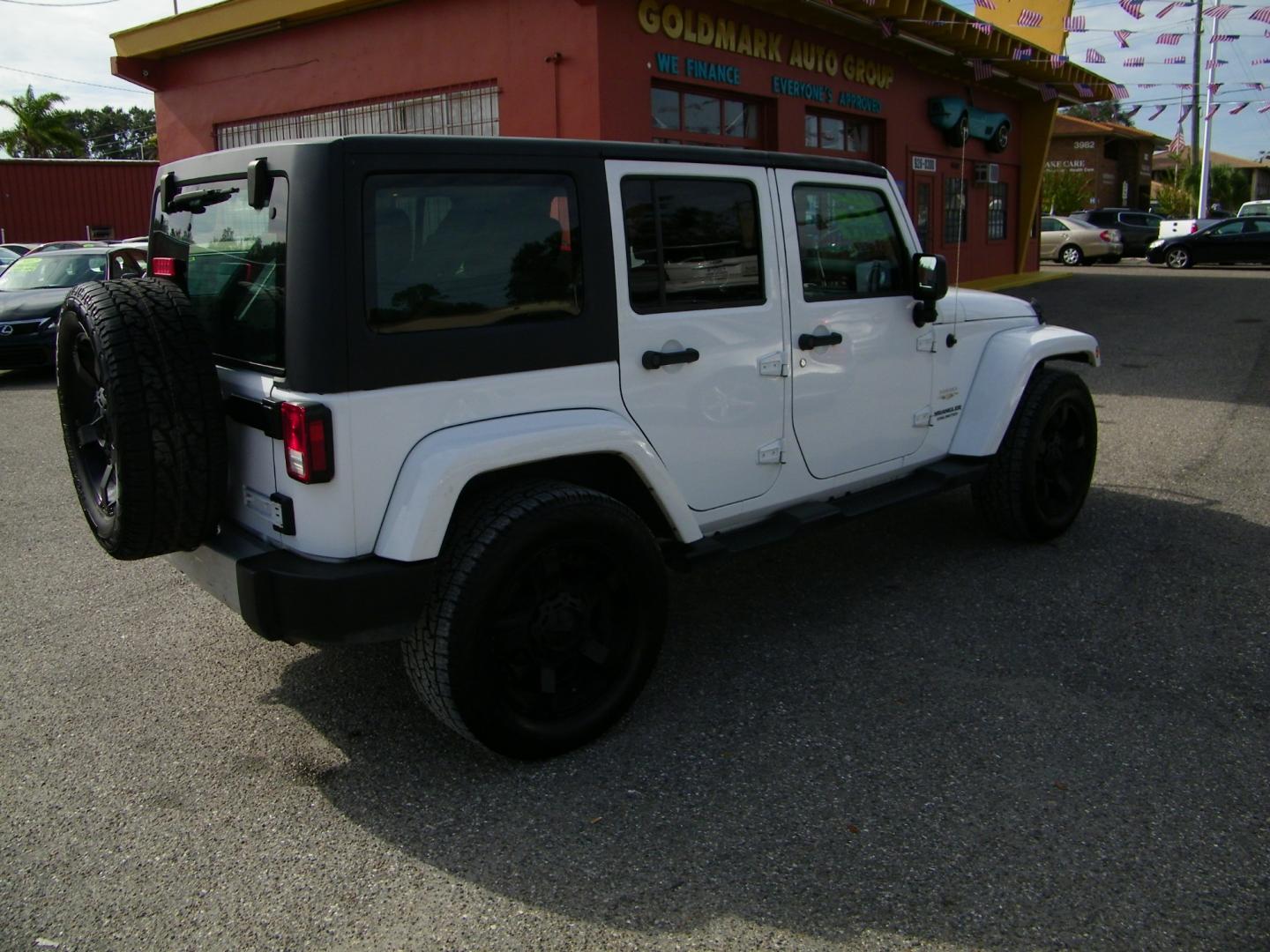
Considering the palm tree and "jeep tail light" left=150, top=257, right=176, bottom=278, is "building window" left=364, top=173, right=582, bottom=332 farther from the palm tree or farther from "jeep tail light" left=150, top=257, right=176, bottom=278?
the palm tree

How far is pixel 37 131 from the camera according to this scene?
44656 mm

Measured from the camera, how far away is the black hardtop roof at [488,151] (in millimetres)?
2938

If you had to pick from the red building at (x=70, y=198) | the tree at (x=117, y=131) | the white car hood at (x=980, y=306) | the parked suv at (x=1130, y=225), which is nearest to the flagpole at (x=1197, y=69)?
the parked suv at (x=1130, y=225)

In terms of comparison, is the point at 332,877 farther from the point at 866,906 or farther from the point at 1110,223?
the point at 1110,223

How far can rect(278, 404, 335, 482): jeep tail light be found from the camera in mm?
2871

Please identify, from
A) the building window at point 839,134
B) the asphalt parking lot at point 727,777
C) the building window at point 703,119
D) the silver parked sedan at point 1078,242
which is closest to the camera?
the asphalt parking lot at point 727,777

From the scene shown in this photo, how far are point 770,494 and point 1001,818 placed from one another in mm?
1523

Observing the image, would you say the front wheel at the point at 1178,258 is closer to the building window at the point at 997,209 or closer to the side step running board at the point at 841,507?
the building window at the point at 997,209

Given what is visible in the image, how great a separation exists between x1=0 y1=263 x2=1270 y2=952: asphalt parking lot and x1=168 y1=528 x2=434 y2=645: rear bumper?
1.85 feet

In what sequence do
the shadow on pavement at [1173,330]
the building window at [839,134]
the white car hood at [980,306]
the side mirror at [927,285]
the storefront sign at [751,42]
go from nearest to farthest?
the side mirror at [927,285] < the white car hood at [980,306] < the shadow on pavement at [1173,330] < the storefront sign at [751,42] < the building window at [839,134]

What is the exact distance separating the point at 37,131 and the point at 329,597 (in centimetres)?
5063

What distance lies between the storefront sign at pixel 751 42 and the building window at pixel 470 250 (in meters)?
8.44

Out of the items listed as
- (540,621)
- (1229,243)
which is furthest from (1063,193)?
(540,621)

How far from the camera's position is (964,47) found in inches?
650
